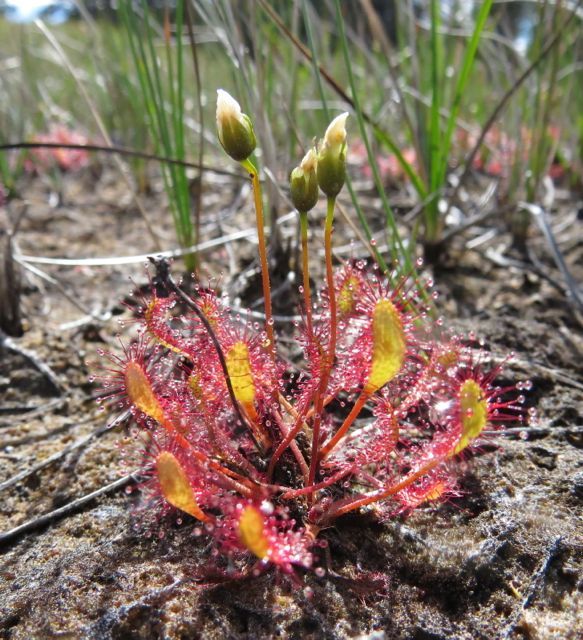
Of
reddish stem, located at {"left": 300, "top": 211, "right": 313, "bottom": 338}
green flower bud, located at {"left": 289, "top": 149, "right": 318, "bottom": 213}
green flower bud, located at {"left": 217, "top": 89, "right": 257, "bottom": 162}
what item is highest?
green flower bud, located at {"left": 217, "top": 89, "right": 257, "bottom": 162}

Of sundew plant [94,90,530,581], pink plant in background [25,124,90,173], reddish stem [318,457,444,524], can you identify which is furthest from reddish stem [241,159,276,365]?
pink plant in background [25,124,90,173]

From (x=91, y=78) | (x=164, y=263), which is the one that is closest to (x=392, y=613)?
(x=164, y=263)

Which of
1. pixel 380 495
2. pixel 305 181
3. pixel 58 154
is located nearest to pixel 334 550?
pixel 380 495

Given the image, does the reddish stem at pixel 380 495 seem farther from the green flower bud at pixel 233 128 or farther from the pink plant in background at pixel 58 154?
the pink plant in background at pixel 58 154

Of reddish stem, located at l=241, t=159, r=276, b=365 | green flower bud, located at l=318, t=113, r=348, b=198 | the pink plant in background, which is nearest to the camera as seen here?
green flower bud, located at l=318, t=113, r=348, b=198

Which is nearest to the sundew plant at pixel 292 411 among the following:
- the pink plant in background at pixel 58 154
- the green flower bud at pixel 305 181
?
the green flower bud at pixel 305 181

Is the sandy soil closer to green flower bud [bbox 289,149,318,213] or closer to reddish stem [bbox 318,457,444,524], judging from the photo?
reddish stem [bbox 318,457,444,524]
